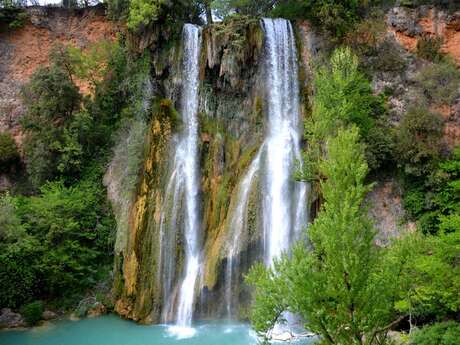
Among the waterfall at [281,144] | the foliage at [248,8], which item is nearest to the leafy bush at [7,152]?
the foliage at [248,8]

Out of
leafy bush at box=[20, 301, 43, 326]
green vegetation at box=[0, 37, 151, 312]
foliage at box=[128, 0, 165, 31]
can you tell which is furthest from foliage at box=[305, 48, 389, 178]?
leafy bush at box=[20, 301, 43, 326]

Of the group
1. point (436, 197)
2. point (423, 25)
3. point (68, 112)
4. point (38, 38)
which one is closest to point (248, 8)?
point (423, 25)

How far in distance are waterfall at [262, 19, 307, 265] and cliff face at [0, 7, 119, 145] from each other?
1240 centimetres

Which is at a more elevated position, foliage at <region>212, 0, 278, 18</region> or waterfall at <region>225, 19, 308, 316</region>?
foliage at <region>212, 0, 278, 18</region>

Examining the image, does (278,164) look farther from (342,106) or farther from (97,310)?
(97,310)

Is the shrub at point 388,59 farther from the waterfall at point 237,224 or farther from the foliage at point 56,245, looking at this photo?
the foliage at point 56,245

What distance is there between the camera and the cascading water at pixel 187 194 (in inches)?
783

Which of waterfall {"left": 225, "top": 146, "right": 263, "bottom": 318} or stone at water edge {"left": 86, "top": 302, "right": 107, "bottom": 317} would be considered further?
stone at water edge {"left": 86, "top": 302, "right": 107, "bottom": 317}

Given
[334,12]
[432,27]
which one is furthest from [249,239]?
[432,27]

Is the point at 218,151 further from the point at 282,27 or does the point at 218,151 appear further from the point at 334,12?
the point at 334,12

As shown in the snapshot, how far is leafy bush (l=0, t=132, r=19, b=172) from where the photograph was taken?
26.0m

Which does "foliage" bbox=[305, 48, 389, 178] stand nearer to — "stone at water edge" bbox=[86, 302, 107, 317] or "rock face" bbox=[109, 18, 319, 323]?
"rock face" bbox=[109, 18, 319, 323]

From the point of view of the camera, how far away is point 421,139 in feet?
63.9

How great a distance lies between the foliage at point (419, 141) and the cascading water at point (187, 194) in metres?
9.42
